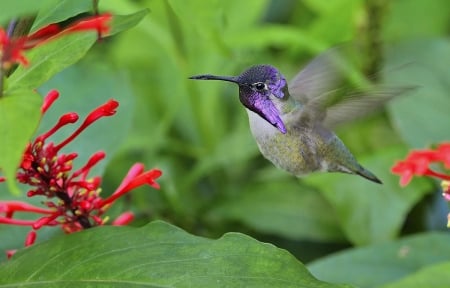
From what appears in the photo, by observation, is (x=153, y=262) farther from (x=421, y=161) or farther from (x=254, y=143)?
(x=254, y=143)

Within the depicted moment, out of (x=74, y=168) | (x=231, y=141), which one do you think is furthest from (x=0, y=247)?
(x=231, y=141)

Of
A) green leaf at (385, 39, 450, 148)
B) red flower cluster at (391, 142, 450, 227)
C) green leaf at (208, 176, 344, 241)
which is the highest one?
red flower cluster at (391, 142, 450, 227)

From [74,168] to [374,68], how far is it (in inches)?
48.5

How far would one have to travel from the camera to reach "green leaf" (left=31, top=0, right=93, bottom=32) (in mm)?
1077

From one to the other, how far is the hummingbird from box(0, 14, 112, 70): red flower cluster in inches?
13.3

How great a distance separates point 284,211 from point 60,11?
1.38 metres

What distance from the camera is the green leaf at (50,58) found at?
103 cm

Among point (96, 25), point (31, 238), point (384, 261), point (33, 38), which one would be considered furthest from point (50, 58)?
point (384, 261)

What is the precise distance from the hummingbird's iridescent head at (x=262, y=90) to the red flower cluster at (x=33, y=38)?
273 millimetres

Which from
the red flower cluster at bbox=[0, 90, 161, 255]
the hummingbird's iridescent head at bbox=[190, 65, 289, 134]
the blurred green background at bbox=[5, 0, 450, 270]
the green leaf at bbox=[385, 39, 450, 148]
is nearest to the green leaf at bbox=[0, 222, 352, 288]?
the red flower cluster at bbox=[0, 90, 161, 255]

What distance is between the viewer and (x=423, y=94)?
240cm

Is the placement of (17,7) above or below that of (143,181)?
above

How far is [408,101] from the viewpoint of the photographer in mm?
2377

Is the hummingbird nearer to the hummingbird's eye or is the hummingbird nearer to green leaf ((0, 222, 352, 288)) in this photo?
the hummingbird's eye
